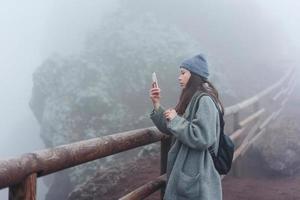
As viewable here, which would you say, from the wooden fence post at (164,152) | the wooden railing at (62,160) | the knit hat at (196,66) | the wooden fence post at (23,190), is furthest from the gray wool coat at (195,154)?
the wooden fence post at (23,190)

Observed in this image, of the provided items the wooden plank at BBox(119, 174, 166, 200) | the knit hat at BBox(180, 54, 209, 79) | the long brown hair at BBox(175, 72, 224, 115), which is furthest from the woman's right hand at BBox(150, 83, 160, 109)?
the wooden plank at BBox(119, 174, 166, 200)

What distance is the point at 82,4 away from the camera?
40406 mm

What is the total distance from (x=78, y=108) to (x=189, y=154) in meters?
23.5

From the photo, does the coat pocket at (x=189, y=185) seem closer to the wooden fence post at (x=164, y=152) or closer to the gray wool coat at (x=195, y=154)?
the gray wool coat at (x=195, y=154)

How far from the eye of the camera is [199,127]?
3258 mm

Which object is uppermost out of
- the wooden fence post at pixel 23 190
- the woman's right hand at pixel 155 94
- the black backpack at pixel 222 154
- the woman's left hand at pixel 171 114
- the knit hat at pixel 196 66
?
the knit hat at pixel 196 66

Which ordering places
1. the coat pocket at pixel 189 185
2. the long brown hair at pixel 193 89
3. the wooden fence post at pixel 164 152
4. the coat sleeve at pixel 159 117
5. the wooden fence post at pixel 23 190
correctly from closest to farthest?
the wooden fence post at pixel 23 190, the coat pocket at pixel 189 185, the long brown hair at pixel 193 89, the coat sleeve at pixel 159 117, the wooden fence post at pixel 164 152

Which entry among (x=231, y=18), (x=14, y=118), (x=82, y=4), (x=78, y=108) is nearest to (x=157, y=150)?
(x=78, y=108)

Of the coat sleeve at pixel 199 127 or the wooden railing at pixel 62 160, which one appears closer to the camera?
the wooden railing at pixel 62 160

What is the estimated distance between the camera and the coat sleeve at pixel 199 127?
3240mm

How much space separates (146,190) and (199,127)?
95 centimetres

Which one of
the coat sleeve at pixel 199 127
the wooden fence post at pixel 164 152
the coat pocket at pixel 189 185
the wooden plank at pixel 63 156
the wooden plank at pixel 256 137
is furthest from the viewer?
the wooden plank at pixel 256 137

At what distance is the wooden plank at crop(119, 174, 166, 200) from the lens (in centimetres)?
354

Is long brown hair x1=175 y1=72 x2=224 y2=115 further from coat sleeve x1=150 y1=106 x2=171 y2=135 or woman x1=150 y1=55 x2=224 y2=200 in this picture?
coat sleeve x1=150 y1=106 x2=171 y2=135
